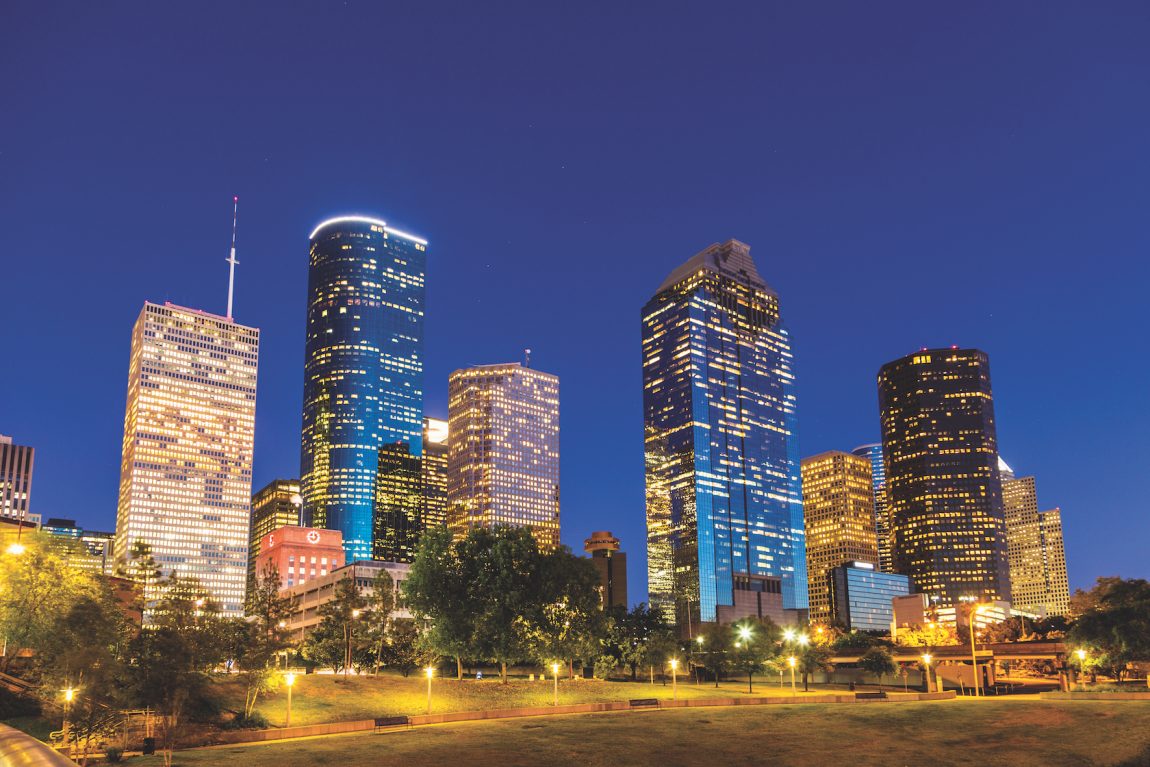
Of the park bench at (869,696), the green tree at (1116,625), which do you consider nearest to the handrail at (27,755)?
the park bench at (869,696)

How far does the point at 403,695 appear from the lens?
80.9m

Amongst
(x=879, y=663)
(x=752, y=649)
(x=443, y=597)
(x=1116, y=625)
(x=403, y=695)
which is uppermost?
(x=443, y=597)

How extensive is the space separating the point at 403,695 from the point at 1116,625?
68534 millimetres

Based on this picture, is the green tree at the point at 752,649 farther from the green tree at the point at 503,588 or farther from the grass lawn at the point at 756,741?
the grass lawn at the point at 756,741

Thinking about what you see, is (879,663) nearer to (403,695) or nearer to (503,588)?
(503,588)

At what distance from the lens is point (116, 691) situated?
185 ft

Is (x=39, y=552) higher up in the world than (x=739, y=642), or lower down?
higher up

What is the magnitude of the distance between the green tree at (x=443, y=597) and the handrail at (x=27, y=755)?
75.2 m

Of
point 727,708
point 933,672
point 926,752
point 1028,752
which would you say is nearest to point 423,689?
point 727,708

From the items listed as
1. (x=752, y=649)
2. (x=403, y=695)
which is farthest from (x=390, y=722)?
(x=752, y=649)

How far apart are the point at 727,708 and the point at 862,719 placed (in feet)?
44.9

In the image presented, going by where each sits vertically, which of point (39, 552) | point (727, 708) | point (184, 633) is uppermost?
point (39, 552)

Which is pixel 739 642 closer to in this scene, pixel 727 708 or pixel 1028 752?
pixel 727 708

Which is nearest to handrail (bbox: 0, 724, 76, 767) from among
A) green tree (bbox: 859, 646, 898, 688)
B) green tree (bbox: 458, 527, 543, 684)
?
green tree (bbox: 458, 527, 543, 684)
